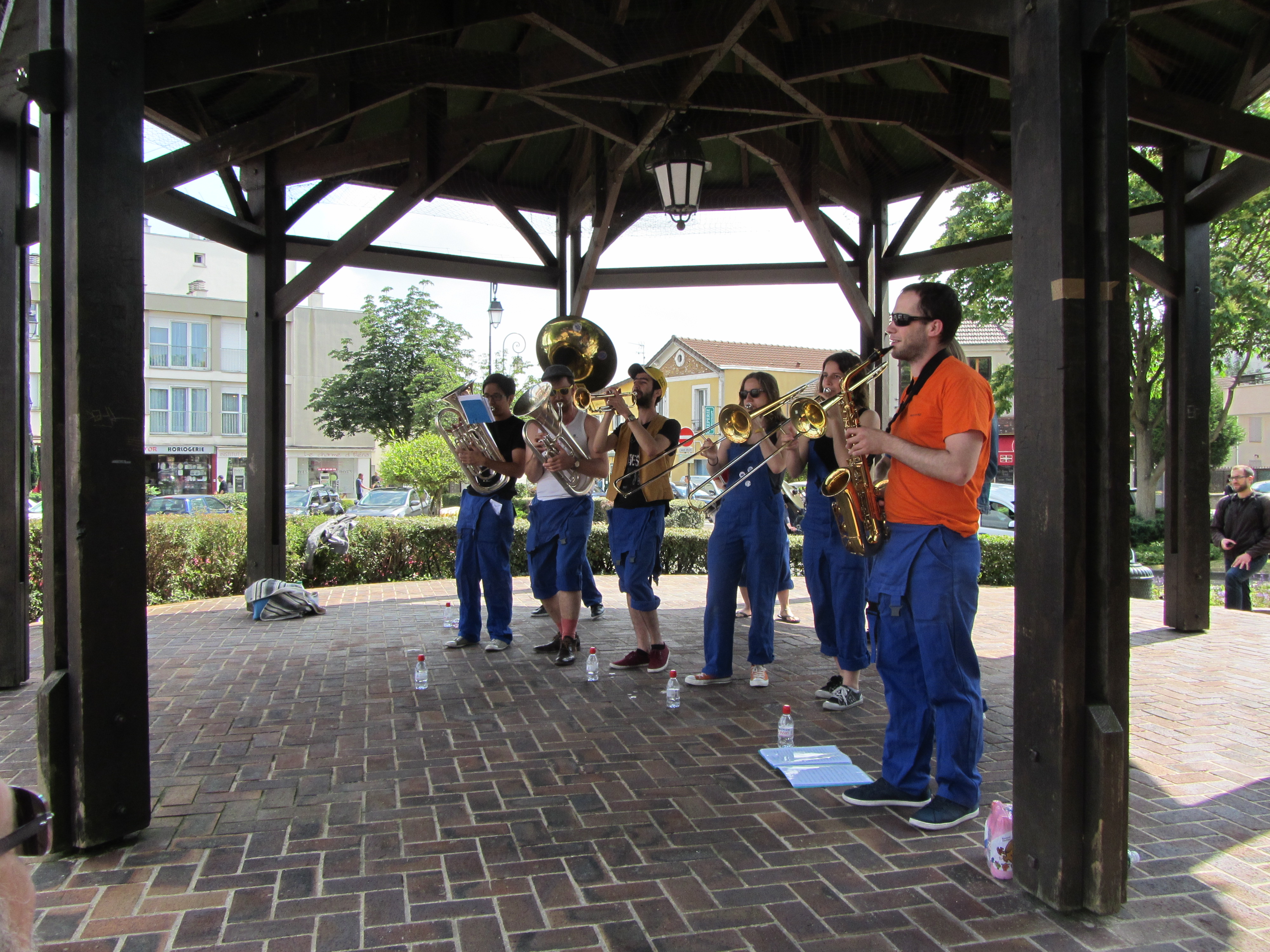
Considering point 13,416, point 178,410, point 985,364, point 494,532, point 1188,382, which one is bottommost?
point 494,532

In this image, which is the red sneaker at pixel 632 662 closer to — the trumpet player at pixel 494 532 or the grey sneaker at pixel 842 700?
the trumpet player at pixel 494 532

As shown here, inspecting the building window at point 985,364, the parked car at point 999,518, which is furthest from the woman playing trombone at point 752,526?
the building window at point 985,364

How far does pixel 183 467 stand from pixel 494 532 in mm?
Answer: 38871

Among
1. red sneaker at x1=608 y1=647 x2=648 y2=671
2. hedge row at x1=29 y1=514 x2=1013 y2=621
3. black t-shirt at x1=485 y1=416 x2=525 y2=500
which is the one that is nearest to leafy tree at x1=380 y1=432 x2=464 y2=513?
hedge row at x1=29 y1=514 x2=1013 y2=621

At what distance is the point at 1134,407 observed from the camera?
63.9 feet

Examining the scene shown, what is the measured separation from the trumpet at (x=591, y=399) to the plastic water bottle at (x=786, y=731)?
2368 millimetres

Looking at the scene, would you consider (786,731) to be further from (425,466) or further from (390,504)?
(390,504)

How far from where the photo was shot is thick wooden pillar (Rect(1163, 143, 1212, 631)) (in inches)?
277

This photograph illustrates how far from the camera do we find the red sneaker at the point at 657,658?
5742 mm

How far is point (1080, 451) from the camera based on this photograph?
265 centimetres

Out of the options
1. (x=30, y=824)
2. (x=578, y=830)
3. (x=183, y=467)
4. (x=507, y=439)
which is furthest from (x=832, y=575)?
(x=183, y=467)

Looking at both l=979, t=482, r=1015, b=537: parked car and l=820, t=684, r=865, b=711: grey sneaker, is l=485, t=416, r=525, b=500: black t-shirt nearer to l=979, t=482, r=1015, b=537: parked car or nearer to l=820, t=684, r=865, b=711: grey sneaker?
l=820, t=684, r=865, b=711: grey sneaker

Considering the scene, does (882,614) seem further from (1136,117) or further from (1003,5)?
(1136,117)

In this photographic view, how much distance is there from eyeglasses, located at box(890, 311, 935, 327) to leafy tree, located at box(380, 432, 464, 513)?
13163 mm
